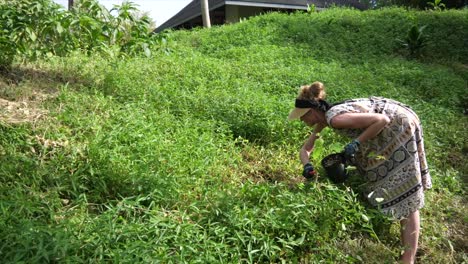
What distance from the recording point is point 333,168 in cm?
301

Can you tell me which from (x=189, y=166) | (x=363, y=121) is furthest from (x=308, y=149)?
(x=189, y=166)

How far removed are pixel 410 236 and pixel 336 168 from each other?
0.67 m

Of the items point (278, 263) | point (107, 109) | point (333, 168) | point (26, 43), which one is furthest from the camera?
point (26, 43)

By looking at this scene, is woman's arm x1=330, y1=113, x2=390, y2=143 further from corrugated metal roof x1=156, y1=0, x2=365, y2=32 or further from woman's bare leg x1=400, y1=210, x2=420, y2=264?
corrugated metal roof x1=156, y1=0, x2=365, y2=32

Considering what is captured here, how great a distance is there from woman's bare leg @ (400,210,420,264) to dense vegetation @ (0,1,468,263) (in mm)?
85

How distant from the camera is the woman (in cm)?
275

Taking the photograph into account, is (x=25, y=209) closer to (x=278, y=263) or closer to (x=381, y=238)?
(x=278, y=263)

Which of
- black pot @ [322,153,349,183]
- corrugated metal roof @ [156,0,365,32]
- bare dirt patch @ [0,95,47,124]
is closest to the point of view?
black pot @ [322,153,349,183]

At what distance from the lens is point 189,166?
327 centimetres

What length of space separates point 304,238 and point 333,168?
0.63m

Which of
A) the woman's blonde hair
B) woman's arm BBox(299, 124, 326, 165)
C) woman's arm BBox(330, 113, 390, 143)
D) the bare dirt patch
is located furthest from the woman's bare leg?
the bare dirt patch

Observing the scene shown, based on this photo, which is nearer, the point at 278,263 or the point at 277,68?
the point at 278,263

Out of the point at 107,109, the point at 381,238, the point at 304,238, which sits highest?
the point at 107,109

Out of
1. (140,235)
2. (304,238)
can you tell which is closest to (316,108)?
(304,238)
